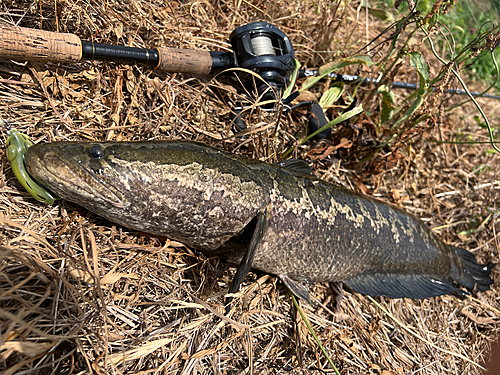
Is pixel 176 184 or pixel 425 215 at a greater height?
pixel 176 184

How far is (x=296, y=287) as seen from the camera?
105 inches

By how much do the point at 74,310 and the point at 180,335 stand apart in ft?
2.15

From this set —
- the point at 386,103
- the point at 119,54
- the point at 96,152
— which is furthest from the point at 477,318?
the point at 119,54

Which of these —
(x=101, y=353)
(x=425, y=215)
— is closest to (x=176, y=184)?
(x=101, y=353)

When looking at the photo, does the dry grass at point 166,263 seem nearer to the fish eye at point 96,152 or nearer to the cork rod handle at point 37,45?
the cork rod handle at point 37,45

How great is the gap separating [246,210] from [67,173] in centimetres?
103

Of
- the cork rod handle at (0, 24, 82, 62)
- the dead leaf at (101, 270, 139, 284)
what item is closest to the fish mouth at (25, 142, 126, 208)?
the dead leaf at (101, 270, 139, 284)

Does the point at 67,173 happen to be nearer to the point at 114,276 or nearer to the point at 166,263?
the point at 114,276

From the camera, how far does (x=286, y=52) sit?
2779 mm

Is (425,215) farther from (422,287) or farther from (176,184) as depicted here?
(176,184)

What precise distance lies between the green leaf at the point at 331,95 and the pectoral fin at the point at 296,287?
158cm

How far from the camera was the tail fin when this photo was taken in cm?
342

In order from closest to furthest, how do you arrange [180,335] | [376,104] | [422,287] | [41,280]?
[41,280] < [180,335] < [422,287] < [376,104]

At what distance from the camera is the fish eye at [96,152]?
191 centimetres
